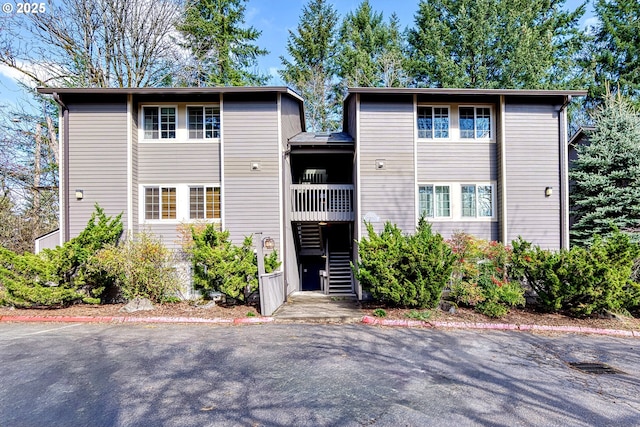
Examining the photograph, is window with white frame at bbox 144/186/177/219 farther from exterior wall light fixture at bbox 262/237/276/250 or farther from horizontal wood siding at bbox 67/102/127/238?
exterior wall light fixture at bbox 262/237/276/250

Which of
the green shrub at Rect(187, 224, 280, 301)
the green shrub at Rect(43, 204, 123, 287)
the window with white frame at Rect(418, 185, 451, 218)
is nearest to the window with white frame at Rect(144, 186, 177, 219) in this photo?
the green shrub at Rect(43, 204, 123, 287)

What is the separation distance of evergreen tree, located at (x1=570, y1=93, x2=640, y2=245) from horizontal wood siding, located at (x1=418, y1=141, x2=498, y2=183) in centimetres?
342

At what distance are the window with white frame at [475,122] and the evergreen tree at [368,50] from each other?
38.2 ft

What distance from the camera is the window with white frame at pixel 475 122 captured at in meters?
11.7

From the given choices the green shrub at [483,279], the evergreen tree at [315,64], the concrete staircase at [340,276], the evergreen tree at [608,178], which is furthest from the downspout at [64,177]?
the evergreen tree at [608,178]

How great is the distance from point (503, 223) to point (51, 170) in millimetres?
20674

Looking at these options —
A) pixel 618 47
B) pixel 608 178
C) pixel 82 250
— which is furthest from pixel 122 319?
pixel 618 47

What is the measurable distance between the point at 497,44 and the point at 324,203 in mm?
16333

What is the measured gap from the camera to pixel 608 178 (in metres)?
11.8

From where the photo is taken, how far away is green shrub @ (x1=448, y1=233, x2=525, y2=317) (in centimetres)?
879

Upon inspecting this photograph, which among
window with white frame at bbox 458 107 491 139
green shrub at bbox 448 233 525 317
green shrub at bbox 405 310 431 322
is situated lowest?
green shrub at bbox 405 310 431 322

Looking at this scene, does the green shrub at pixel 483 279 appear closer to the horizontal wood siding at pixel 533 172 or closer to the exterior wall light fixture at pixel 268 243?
the horizontal wood siding at pixel 533 172

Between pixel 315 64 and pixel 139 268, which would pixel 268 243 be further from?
pixel 315 64

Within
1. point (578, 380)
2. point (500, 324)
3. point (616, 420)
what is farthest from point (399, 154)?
point (616, 420)
